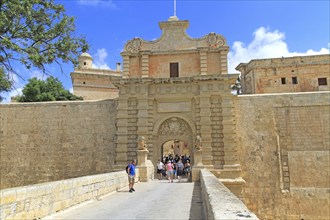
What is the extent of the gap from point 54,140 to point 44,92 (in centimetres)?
879

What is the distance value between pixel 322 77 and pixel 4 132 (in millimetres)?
24283

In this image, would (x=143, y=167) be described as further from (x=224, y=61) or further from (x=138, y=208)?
(x=224, y=61)

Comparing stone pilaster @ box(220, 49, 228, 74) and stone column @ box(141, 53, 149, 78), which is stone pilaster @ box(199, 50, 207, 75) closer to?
stone pilaster @ box(220, 49, 228, 74)

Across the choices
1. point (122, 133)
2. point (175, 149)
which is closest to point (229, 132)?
point (122, 133)

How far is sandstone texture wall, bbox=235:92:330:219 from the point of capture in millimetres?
15180

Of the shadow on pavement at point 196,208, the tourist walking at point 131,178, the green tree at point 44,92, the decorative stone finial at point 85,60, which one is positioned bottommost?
the shadow on pavement at point 196,208

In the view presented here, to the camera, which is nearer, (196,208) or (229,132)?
(196,208)

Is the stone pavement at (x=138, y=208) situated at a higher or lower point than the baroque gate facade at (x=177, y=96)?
lower

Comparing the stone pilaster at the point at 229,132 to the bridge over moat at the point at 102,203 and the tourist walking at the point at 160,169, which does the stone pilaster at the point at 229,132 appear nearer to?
the tourist walking at the point at 160,169

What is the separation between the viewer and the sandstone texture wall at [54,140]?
16.8 m

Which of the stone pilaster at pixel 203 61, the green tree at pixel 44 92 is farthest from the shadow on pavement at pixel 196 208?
the green tree at pixel 44 92

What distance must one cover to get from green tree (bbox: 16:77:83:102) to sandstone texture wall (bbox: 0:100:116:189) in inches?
252

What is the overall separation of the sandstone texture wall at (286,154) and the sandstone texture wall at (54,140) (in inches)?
307

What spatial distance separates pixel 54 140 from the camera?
1720cm
